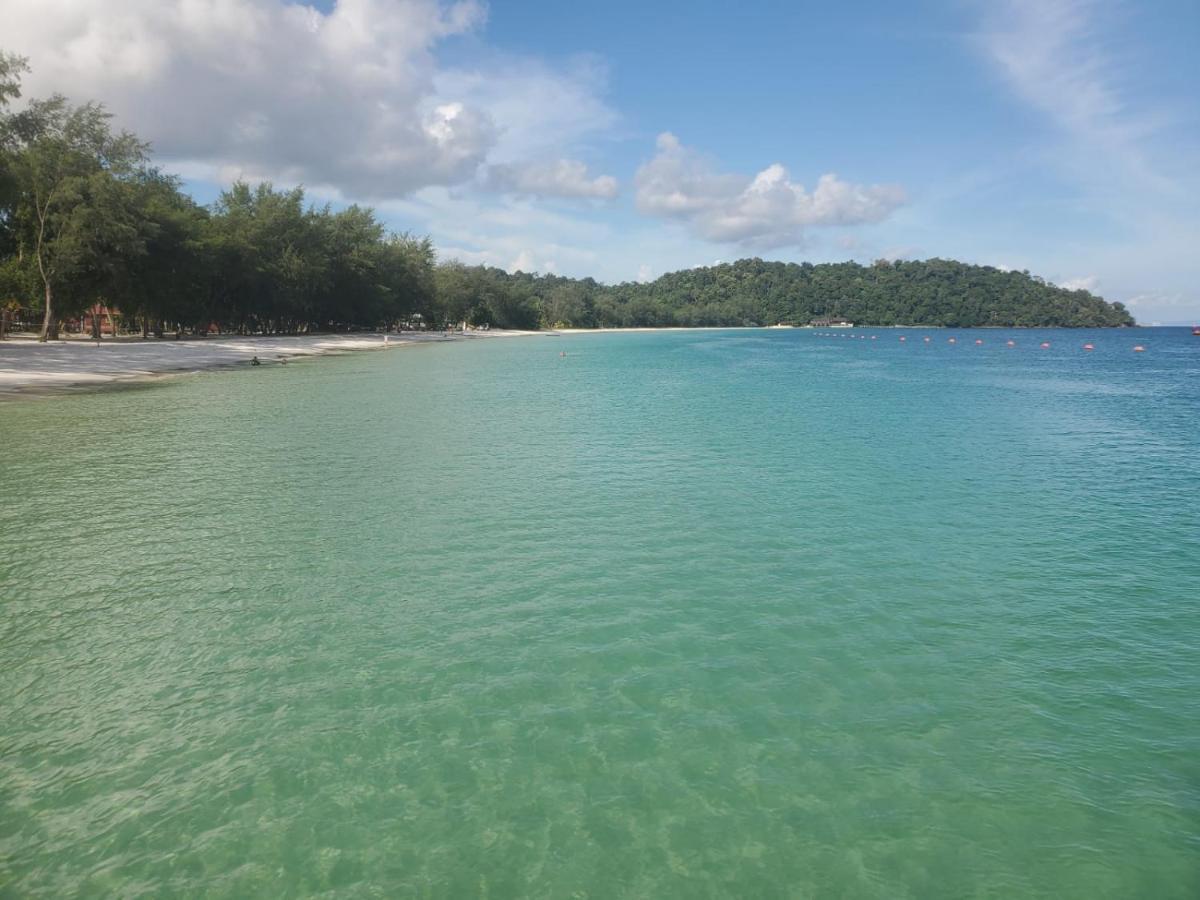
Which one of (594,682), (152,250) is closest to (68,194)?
(152,250)

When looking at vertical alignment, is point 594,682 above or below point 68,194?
below

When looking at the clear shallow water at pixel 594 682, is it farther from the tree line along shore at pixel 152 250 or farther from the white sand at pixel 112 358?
the tree line along shore at pixel 152 250

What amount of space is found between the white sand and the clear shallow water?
2400 cm

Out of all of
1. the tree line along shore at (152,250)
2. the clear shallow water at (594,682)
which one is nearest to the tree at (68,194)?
the tree line along shore at (152,250)

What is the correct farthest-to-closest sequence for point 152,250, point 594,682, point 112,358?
point 152,250, point 112,358, point 594,682

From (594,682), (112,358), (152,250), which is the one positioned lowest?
(594,682)

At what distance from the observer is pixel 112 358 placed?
50.0 m

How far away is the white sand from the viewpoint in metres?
38.5

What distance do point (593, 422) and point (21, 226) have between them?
51.9 meters

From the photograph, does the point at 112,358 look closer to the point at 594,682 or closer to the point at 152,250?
the point at 152,250

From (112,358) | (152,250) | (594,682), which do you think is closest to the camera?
(594,682)

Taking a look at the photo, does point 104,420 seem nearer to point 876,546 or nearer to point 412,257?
point 876,546

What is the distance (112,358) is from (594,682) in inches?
2147

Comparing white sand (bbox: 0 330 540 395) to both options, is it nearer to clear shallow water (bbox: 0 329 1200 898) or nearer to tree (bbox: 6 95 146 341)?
tree (bbox: 6 95 146 341)
